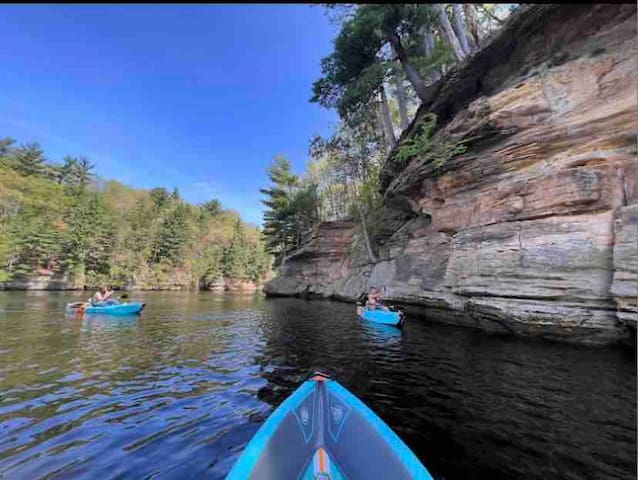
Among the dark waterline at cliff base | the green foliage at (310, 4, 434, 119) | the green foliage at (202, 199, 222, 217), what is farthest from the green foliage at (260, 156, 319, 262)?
the green foliage at (202, 199, 222, 217)

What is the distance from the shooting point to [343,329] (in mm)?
14078

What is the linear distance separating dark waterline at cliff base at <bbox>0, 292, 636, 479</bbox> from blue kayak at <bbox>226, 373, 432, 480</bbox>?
2.78ft

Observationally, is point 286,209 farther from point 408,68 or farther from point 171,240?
point 171,240

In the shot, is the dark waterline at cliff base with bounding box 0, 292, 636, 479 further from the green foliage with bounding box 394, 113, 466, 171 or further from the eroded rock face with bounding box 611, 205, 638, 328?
the green foliage with bounding box 394, 113, 466, 171

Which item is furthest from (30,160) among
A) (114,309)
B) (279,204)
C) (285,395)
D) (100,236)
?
(285,395)

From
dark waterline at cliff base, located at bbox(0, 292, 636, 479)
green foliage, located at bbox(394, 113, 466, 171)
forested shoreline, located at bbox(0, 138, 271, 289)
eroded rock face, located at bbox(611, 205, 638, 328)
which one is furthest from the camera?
forested shoreline, located at bbox(0, 138, 271, 289)

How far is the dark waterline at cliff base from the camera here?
4.30m

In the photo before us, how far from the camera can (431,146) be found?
1504 centimetres

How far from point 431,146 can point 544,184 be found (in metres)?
5.49

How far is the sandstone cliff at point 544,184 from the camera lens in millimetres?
9078

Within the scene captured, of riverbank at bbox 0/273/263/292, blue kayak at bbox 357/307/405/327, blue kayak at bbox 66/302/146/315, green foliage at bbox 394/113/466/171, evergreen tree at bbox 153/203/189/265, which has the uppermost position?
evergreen tree at bbox 153/203/189/265

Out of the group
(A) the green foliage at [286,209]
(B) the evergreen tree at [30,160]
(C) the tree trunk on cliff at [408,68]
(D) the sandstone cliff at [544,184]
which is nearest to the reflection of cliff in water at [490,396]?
(D) the sandstone cliff at [544,184]

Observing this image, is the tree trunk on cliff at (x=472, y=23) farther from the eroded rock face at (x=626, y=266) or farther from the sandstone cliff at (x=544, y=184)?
the eroded rock face at (x=626, y=266)

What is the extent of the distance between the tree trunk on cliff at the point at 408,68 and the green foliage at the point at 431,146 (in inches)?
84.5
